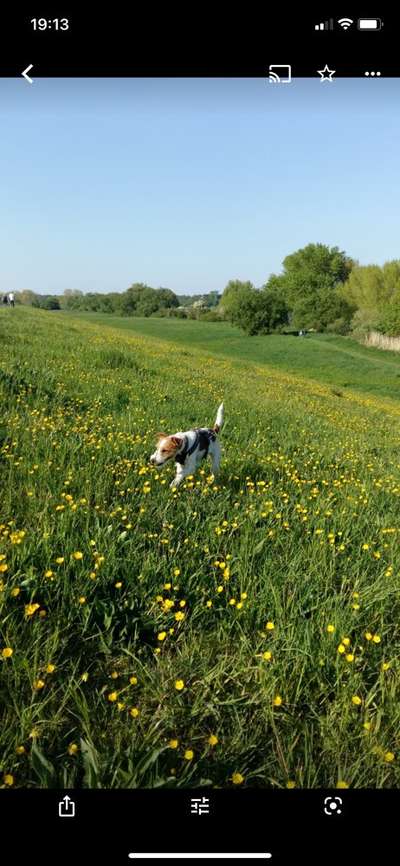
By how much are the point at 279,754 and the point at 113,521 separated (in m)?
2.02

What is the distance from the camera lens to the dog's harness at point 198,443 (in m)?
4.33

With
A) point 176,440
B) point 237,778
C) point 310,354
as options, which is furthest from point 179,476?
point 310,354

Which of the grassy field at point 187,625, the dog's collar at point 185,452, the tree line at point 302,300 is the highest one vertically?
the tree line at point 302,300

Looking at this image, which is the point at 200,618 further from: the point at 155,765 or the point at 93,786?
the point at 93,786

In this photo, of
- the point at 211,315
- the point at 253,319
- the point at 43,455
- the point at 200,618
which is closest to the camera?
the point at 200,618

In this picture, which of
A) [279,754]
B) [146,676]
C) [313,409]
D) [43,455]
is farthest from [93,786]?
[313,409]

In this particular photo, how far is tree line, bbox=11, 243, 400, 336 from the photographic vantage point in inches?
2491

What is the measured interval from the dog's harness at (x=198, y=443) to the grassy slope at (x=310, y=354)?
29.1 m
